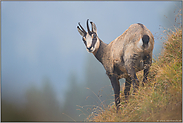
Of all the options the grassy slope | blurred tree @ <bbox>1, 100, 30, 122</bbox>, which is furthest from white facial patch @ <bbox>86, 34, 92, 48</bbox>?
blurred tree @ <bbox>1, 100, 30, 122</bbox>

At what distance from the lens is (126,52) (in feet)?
11.5

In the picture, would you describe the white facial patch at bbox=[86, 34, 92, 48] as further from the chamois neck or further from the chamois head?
the chamois neck

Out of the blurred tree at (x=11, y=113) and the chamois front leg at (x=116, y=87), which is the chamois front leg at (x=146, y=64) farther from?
the blurred tree at (x=11, y=113)

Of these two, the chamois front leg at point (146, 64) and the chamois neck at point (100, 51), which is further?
the chamois neck at point (100, 51)

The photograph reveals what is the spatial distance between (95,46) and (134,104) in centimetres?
168

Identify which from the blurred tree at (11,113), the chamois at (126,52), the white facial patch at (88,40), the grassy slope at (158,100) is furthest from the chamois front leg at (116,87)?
the blurred tree at (11,113)

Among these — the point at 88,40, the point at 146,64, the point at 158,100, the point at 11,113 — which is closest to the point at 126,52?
the point at 146,64

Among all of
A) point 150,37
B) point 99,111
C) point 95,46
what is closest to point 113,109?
point 99,111

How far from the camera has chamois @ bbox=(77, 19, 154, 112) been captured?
133 inches

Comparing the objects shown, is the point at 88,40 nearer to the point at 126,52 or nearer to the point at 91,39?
the point at 91,39

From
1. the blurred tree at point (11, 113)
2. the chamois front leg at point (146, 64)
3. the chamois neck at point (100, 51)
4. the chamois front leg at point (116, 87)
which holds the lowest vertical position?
the blurred tree at point (11, 113)

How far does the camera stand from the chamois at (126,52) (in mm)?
3374

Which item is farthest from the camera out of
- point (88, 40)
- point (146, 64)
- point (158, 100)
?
point (88, 40)

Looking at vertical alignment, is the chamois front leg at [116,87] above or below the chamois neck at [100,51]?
below
